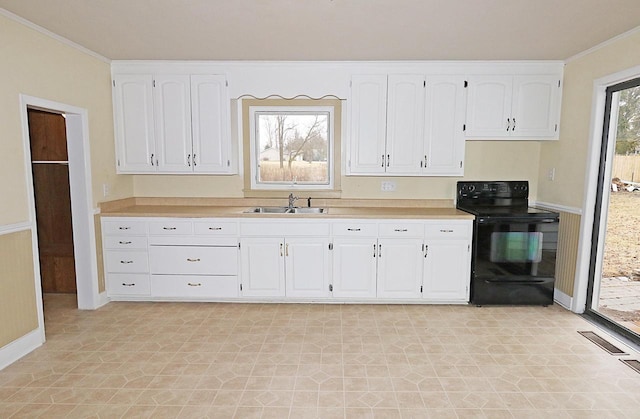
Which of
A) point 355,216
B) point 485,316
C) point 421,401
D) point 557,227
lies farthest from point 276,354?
point 557,227

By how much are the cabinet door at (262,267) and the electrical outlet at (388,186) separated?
4.38ft

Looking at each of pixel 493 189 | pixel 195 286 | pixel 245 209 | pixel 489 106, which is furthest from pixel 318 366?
pixel 489 106

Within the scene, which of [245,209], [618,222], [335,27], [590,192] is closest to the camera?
[335,27]

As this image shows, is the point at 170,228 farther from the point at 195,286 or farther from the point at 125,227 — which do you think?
the point at 195,286

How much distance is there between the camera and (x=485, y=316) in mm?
3400

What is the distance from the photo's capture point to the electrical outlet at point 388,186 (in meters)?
4.15

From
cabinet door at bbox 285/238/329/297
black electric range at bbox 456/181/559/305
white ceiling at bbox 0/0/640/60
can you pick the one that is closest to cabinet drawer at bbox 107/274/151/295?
cabinet door at bbox 285/238/329/297

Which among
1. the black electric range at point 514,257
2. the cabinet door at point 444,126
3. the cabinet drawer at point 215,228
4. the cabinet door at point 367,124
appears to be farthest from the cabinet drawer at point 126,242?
the black electric range at point 514,257

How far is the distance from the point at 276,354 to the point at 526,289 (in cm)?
249

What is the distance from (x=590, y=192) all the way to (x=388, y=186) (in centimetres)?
186

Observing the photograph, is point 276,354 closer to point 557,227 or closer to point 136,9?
point 136,9

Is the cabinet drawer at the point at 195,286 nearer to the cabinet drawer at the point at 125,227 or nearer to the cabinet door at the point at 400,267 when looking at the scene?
the cabinet drawer at the point at 125,227

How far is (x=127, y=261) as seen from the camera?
3662 millimetres

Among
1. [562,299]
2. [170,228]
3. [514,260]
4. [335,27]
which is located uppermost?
[335,27]
